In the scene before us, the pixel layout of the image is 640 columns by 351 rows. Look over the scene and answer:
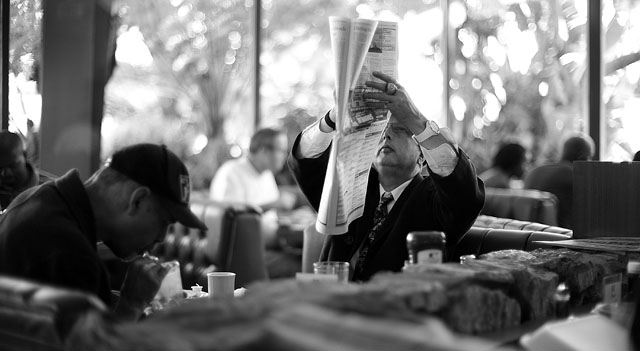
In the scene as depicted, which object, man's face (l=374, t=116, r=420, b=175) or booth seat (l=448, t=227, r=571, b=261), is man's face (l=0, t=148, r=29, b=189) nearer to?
man's face (l=374, t=116, r=420, b=175)

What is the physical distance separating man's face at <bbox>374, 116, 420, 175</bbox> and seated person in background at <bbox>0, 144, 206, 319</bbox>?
31.6 inches

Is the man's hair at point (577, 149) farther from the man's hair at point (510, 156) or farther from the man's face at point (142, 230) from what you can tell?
the man's face at point (142, 230)

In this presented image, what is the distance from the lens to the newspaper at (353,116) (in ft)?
6.37

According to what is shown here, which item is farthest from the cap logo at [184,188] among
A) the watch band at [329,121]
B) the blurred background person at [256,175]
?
the blurred background person at [256,175]

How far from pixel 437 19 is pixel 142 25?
3078 mm

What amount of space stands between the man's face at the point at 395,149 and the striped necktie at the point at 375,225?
118mm

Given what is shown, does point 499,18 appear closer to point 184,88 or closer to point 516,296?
point 184,88

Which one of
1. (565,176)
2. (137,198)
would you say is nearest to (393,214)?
(137,198)

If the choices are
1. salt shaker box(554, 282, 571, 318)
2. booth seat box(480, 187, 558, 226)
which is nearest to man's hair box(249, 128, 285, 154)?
booth seat box(480, 187, 558, 226)

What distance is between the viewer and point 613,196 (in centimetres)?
213

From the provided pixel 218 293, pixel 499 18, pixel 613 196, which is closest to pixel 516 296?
pixel 613 196

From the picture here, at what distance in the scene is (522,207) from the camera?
447cm

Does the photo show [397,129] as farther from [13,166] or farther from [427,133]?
[13,166]

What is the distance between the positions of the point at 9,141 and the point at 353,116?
3.95 feet
